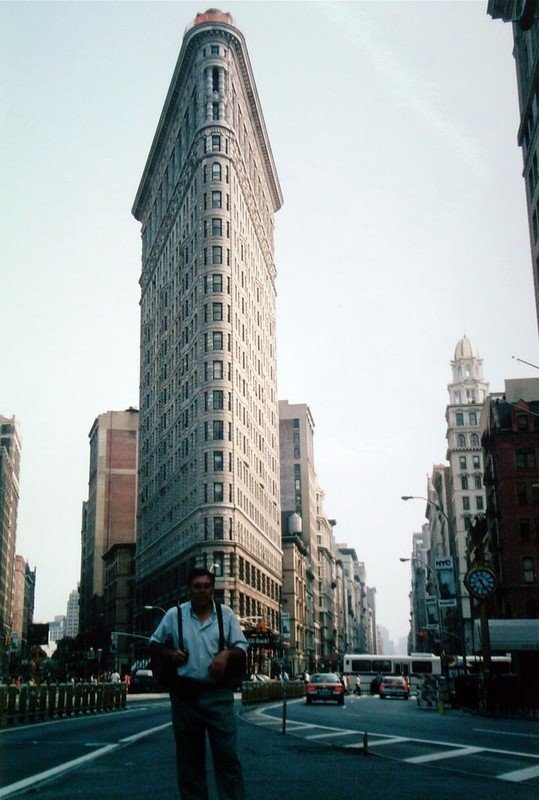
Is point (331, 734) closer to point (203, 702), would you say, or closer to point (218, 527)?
point (203, 702)

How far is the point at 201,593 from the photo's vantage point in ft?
23.4

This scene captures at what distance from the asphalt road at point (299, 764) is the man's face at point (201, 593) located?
3.26 metres

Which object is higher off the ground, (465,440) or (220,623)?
(465,440)

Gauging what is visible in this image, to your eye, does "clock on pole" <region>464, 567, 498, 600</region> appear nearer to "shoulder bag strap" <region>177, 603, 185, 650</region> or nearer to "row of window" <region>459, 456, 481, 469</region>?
"shoulder bag strap" <region>177, 603, 185, 650</region>

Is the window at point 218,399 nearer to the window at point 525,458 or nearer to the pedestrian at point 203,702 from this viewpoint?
the window at point 525,458

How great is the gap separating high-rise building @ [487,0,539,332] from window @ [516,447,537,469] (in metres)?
19.0

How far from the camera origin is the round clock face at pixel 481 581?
35.2m

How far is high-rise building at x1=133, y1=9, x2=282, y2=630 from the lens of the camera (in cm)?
9281

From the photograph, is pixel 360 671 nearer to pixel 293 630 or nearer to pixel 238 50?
pixel 293 630

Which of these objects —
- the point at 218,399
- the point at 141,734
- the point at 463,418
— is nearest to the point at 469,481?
the point at 463,418

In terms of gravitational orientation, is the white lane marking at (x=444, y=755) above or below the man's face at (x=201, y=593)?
below

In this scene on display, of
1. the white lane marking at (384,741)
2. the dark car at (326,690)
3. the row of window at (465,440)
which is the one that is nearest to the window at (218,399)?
the dark car at (326,690)

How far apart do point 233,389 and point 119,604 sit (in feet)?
200

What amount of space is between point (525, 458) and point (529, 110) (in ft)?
94.7
